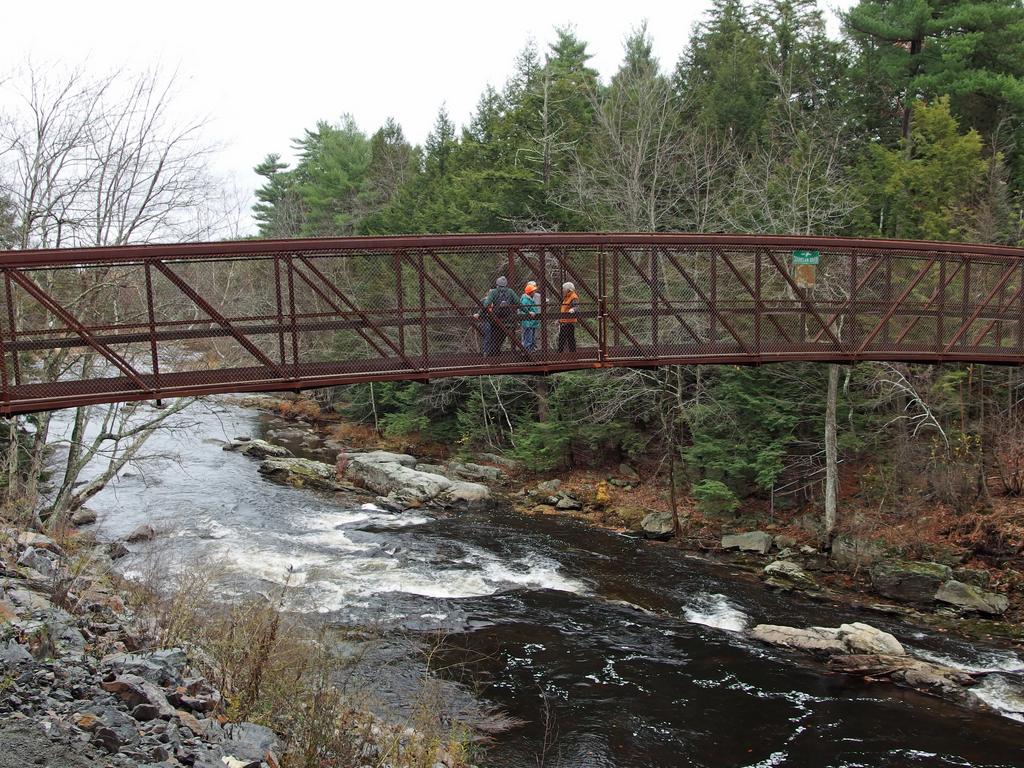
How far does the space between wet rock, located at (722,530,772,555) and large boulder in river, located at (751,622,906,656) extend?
5337 millimetres

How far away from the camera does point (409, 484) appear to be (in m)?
26.7

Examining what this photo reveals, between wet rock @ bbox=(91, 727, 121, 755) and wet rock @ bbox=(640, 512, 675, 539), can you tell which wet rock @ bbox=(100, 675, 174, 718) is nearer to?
wet rock @ bbox=(91, 727, 121, 755)

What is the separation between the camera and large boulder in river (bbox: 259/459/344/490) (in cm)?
2720

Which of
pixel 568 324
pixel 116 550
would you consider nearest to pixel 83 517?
pixel 116 550

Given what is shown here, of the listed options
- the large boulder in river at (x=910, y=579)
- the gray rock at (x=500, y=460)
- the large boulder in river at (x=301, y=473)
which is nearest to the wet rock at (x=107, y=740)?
the large boulder in river at (x=910, y=579)

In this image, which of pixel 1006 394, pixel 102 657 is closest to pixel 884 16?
pixel 1006 394

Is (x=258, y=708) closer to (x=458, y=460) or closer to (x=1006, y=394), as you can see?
(x=1006, y=394)

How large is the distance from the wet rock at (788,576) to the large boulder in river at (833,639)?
2958 mm

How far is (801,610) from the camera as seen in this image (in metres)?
17.6

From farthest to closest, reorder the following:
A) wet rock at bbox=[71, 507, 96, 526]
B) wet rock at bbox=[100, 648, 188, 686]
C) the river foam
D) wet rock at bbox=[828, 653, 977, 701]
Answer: wet rock at bbox=[71, 507, 96, 526], the river foam, wet rock at bbox=[828, 653, 977, 701], wet rock at bbox=[100, 648, 188, 686]

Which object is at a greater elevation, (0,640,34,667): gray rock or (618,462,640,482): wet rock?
(0,640,34,667): gray rock

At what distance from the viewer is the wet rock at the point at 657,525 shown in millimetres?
23266

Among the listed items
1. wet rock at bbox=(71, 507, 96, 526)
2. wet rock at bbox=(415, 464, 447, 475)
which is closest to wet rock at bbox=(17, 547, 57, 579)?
wet rock at bbox=(71, 507, 96, 526)

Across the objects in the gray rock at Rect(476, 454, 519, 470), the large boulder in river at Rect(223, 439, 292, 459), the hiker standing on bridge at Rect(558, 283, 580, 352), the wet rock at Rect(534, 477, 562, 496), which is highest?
the hiker standing on bridge at Rect(558, 283, 580, 352)
